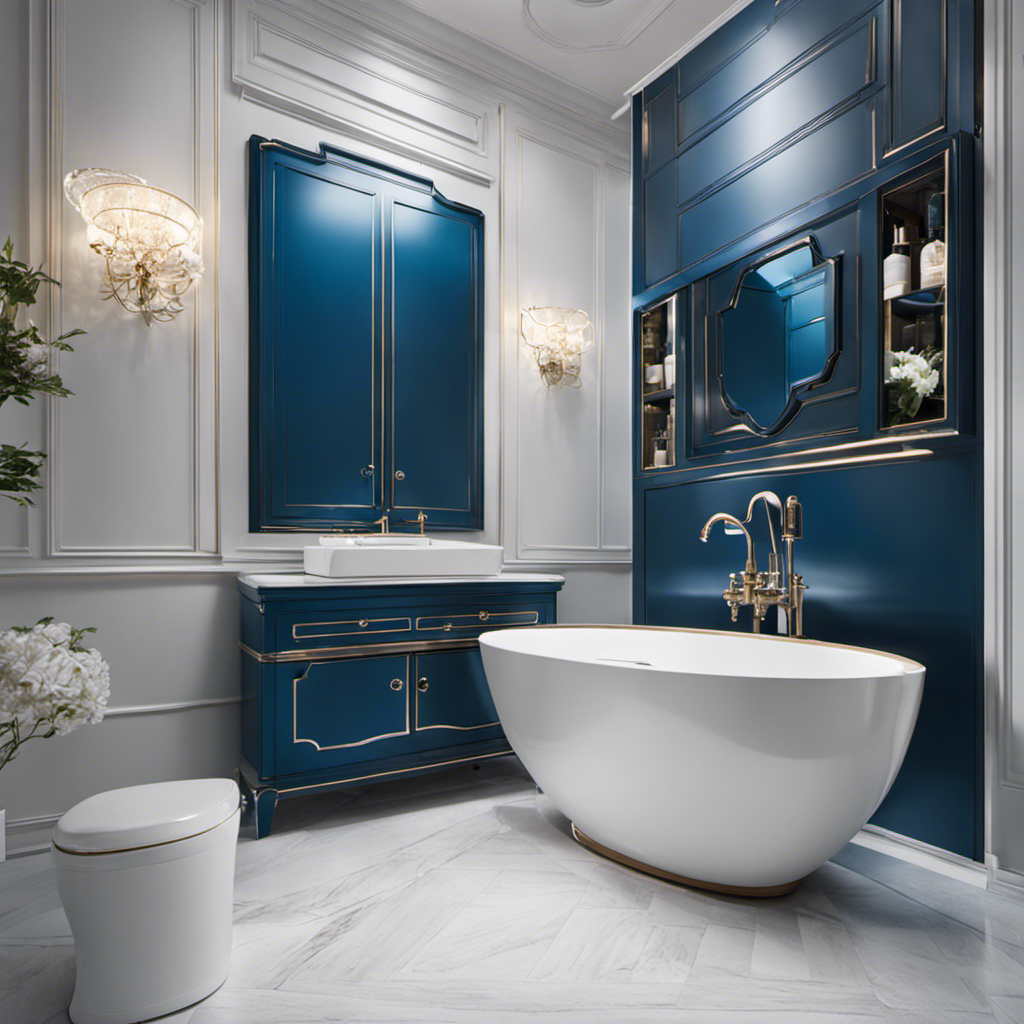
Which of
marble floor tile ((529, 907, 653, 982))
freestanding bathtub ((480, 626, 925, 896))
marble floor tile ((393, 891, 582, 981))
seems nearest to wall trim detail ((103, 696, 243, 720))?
freestanding bathtub ((480, 626, 925, 896))

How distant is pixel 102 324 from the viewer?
88.0 inches

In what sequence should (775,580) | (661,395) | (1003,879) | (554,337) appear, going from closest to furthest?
(1003,879), (775,580), (661,395), (554,337)

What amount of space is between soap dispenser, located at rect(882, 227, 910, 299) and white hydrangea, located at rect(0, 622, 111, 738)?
89.6 inches

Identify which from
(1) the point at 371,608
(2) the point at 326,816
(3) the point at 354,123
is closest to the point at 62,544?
(1) the point at 371,608

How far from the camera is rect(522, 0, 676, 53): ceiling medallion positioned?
2.82 metres

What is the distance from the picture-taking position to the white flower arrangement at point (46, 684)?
4.58 ft

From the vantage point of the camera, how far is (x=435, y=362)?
2.94 metres

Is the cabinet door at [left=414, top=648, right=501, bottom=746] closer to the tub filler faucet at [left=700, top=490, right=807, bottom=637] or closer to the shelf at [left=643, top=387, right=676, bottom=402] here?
the tub filler faucet at [left=700, top=490, right=807, bottom=637]

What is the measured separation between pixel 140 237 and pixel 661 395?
79.3 inches


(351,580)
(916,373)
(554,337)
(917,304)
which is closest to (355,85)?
(554,337)

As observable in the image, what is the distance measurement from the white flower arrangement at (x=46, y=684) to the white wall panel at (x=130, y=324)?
82cm

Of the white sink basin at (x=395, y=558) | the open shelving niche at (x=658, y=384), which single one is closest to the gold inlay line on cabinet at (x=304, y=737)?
the white sink basin at (x=395, y=558)

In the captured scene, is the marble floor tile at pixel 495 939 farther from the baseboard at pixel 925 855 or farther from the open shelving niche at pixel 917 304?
the open shelving niche at pixel 917 304

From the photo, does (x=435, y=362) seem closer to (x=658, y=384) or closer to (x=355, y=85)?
(x=658, y=384)
